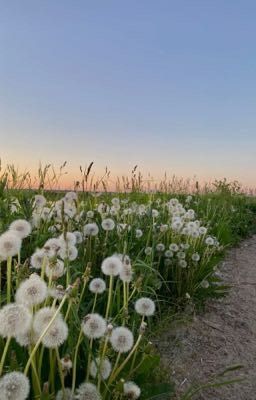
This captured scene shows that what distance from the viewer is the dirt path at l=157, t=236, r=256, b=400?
3.48 m

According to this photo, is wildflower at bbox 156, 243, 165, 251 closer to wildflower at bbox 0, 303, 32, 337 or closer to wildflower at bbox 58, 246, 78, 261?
wildflower at bbox 58, 246, 78, 261

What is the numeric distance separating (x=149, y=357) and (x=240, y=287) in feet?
11.7

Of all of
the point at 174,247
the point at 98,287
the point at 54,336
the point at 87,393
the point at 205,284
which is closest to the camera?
the point at 54,336

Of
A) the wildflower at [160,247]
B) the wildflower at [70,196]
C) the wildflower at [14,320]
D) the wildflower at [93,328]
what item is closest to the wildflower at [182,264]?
the wildflower at [160,247]

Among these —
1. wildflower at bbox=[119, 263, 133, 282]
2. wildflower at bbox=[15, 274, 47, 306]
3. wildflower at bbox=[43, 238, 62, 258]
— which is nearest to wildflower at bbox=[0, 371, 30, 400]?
wildflower at bbox=[15, 274, 47, 306]

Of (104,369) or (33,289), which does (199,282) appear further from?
(33,289)

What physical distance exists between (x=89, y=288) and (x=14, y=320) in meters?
1.12

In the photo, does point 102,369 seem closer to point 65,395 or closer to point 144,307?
point 65,395

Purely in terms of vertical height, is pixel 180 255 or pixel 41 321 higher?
pixel 41 321

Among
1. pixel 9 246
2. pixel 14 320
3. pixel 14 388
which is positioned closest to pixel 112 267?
pixel 9 246

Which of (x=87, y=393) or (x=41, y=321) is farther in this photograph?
(x=87, y=393)

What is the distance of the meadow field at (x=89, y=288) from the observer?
1.71 meters

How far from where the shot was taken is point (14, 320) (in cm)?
155

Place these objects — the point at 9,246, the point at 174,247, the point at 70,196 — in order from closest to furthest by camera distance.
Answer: the point at 9,246 → the point at 70,196 → the point at 174,247
